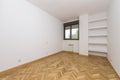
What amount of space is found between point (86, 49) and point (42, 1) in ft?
10.7

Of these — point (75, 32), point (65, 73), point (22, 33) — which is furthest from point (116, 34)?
point (22, 33)

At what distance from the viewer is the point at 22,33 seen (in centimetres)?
249

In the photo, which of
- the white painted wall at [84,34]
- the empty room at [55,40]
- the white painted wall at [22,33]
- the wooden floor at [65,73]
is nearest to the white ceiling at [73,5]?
the empty room at [55,40]

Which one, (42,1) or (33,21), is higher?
(42,1)

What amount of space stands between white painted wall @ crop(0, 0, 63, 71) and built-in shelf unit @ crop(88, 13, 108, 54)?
2.47 m

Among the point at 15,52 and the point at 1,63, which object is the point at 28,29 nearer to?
the point at 15,52

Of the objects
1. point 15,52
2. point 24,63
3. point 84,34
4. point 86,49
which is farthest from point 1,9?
point 86,49

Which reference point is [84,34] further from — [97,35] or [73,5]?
[73,5]

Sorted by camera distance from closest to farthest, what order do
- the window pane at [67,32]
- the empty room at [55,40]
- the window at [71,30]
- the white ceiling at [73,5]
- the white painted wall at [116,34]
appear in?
the white painted wall at [116,34]
the empty room at [55,40]
the white ceiling at [73,5]
the window at [71,30]
the window pane at [67,32]

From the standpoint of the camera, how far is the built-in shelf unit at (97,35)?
350 centimetres

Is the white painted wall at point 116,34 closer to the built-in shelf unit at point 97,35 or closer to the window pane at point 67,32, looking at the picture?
the built-in shelf unit at point 97,35

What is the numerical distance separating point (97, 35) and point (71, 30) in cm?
185

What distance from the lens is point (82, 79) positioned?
1.75 metres

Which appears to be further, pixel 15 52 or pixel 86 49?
pixel 86 49
